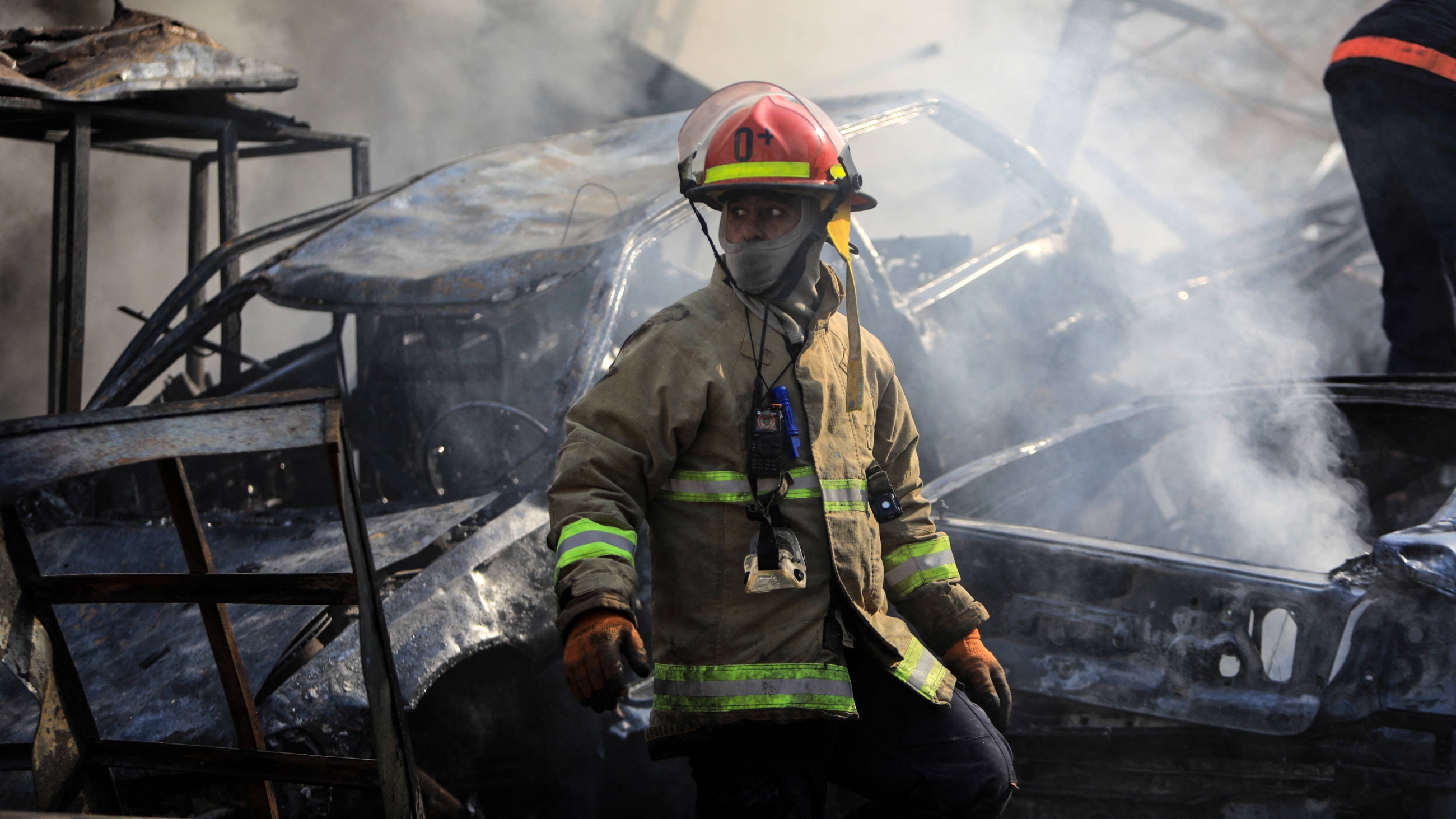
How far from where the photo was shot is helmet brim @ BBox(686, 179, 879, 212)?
1.59 meters

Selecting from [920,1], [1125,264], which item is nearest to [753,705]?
[1125,264]

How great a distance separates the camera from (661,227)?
311 centimetres

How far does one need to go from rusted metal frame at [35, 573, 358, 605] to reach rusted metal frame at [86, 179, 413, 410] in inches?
78.7

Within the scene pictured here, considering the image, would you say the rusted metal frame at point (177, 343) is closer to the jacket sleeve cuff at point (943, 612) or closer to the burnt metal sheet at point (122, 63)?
the burnt metal sheet at point (122, 63)

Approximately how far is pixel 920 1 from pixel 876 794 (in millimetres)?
12184

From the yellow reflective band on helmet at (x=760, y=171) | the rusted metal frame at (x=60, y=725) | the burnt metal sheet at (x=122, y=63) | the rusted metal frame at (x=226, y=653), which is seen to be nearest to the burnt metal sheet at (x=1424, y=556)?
the yellow reflective band on helmet at (x=760, y=171)

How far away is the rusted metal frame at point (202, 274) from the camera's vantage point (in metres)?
3.33

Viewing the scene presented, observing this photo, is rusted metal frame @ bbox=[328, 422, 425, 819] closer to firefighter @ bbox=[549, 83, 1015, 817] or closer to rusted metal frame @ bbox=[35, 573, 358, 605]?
rusted metal frame @ bbox=[35, 573, 358, 605]

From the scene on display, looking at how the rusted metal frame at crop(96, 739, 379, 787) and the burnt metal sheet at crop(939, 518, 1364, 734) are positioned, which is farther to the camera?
the burnt metal sheet at crop(939, 518, 1364, 734)

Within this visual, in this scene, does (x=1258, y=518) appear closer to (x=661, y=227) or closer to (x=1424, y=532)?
(x=1424, y=532)

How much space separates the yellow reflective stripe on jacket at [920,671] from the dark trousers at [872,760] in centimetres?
3

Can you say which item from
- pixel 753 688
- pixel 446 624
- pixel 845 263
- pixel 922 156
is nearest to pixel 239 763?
pixel 446 624

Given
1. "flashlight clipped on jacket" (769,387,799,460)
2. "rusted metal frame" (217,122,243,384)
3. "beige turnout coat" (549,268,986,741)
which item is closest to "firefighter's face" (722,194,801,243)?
"beige turnout coat" (549,268,986,741)

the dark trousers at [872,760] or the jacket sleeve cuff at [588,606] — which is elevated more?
the jacket sleeve cuff at [588,606]
